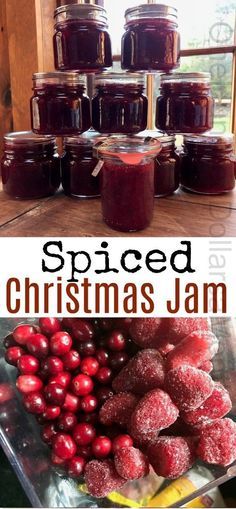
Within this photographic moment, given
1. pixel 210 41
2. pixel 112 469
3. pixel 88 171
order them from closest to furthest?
1. pixel 112 469
2. pixel 88 171
3. pixel 210 41

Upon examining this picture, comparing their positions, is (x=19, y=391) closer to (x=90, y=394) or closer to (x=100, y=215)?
(x=90, y=394)

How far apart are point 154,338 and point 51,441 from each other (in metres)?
0.16

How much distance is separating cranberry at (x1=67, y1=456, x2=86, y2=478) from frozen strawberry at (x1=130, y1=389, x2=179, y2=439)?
70 mm

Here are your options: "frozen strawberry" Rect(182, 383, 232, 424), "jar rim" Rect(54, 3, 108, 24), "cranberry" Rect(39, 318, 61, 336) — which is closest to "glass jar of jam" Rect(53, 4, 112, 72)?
"jar rim" Rect(54, 3, 108, 24)

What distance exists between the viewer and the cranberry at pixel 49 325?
22.8 inches

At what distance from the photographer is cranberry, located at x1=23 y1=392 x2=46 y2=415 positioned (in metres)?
0.60

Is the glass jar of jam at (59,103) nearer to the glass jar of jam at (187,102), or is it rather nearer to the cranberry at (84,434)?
the glass jar of jam at (187,102)

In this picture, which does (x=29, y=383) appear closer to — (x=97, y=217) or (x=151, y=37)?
(x=97, y=217)

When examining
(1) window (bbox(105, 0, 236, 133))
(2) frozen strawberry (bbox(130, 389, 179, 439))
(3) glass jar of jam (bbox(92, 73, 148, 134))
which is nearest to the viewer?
(2) frozen strawberry (bbox(130, 389, 179, 439))

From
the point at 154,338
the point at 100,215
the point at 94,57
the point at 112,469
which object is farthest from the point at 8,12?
the point at 112,469

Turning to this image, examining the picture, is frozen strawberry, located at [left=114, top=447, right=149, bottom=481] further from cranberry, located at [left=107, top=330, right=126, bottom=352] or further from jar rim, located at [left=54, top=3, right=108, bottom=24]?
jar rim, located at [left=54, top=3, right=108, bottom=24]

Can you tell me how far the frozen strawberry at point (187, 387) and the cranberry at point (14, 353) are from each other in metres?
0.17

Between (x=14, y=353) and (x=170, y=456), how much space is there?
0.20m

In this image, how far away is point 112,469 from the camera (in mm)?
574
